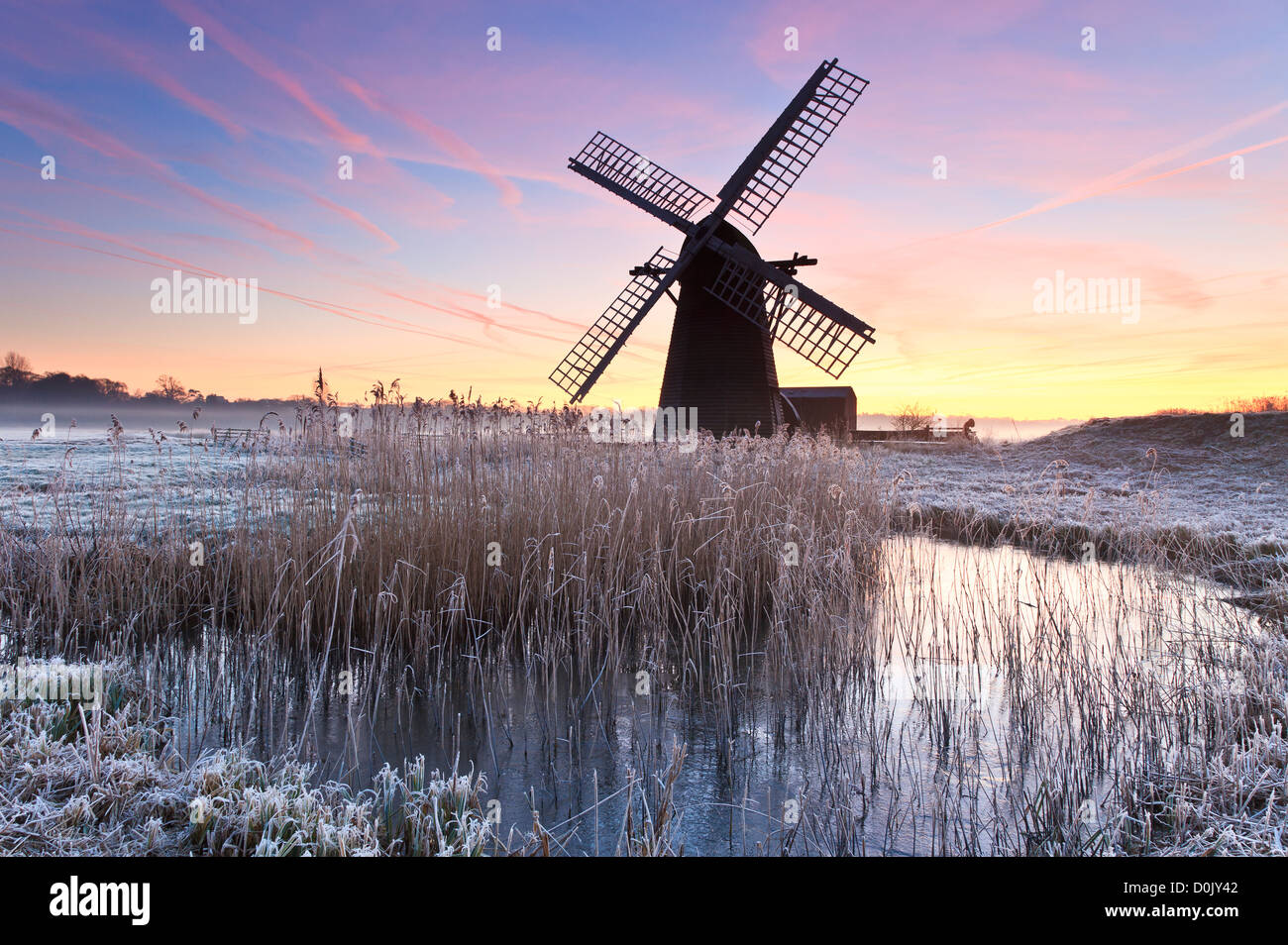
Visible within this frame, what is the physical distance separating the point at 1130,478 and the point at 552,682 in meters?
15.8

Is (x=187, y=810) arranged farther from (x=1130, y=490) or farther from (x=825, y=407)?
(x=825, y=407)

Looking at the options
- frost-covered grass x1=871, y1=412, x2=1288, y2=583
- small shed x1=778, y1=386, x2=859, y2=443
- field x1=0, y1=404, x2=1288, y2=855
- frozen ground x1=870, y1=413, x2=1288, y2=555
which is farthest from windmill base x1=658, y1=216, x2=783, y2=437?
small shed x1=778, y1=386, x2=859, y2=443

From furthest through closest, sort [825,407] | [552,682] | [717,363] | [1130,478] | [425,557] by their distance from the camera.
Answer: [825,407] → [717,363] → [1130,478] → [425,557] → [552,682]

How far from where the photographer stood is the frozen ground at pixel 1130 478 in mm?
7875

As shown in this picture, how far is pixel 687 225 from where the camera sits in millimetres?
16203

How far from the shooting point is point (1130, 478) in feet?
48.5

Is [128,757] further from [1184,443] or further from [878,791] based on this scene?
[1184,443]

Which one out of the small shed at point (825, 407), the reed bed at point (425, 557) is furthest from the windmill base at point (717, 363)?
the small shed at point (825, 407)

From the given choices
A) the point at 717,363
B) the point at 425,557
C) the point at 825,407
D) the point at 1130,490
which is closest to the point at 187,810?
the point at 425,557

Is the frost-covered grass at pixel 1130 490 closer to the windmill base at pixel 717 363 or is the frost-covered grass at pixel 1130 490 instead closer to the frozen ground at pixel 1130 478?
the frozen ground at pixel 1130 478

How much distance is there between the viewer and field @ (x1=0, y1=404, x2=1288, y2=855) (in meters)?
2.75

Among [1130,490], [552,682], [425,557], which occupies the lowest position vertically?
[552,682]

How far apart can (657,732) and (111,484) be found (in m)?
7.07

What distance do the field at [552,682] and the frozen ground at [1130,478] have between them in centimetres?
86
